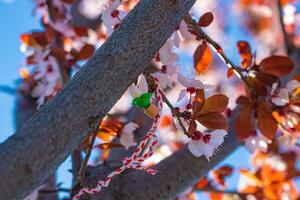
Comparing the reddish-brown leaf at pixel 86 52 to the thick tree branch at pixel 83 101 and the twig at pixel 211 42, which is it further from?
the thick tree branch at pixel 83 101

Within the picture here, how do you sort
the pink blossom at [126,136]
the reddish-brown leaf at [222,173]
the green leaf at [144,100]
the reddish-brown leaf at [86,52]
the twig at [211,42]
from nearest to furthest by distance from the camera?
the green leaf at [144,100] < the twig at [211,42] < the pink blossom at [126,136] < the reddish-brown leaf at [86,52] < the reddish-brown leaf at [222,173]

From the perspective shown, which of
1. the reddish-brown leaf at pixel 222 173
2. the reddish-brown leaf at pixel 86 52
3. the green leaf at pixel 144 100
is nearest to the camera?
the green leaf at pixel 144 100

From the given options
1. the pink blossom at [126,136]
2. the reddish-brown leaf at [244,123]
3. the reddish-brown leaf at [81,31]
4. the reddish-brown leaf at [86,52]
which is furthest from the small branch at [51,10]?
the reddish-brown leaf at [244,123]

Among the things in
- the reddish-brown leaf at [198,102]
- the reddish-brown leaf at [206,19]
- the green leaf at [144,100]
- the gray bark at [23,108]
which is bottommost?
the reddish-brown leaf at [198,102]

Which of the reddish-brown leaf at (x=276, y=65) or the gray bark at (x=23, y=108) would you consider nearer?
the reddish-brown leaf at (x=276, y=65)

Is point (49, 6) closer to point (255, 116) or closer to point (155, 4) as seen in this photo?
point (255, 116)

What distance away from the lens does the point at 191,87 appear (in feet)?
2.79

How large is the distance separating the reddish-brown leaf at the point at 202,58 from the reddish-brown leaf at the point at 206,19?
0.04m

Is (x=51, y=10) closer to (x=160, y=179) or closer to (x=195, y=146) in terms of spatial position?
(x=160, y=179)

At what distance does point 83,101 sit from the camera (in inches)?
22.3

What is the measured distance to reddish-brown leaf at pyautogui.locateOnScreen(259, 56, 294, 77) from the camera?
108 centimetres

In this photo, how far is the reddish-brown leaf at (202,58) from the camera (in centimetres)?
102

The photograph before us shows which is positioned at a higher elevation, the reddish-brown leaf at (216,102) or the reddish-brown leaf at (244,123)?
the reddish-brown leaf at (244,123)

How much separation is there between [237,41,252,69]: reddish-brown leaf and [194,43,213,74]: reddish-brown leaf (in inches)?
4.5
